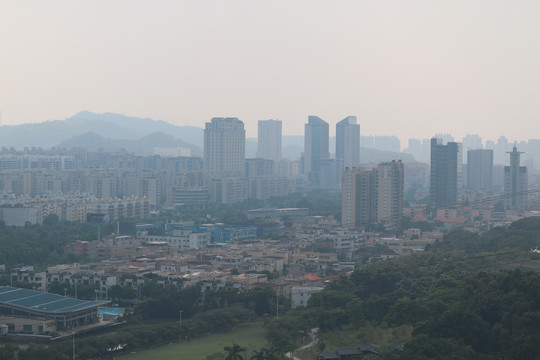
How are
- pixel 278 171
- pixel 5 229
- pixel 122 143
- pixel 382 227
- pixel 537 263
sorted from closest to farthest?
pixel 537 263 → pixel 5 229 → pixel 382 227 → pixel 278 171 → pixel 122 143

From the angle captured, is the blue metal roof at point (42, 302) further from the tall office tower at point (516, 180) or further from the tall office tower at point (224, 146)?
the tall office tower at point (224, 146)

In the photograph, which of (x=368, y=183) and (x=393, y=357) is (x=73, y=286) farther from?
(x=368, y=183)

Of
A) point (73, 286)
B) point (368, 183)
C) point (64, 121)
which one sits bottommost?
point (73, 286)

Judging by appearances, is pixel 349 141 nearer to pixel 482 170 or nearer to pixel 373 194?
pixel 482 170

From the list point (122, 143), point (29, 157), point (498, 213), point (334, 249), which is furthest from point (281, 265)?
point (122, 143)

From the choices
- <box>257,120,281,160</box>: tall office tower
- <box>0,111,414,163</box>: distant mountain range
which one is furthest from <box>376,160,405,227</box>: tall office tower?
<box>257,120,281,160</box>: tall office tower

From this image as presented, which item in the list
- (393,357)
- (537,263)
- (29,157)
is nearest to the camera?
(393,357)

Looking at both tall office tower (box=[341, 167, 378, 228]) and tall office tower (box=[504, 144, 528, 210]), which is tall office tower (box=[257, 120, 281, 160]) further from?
tall office tower (box=[341, 167, 378, 228])
